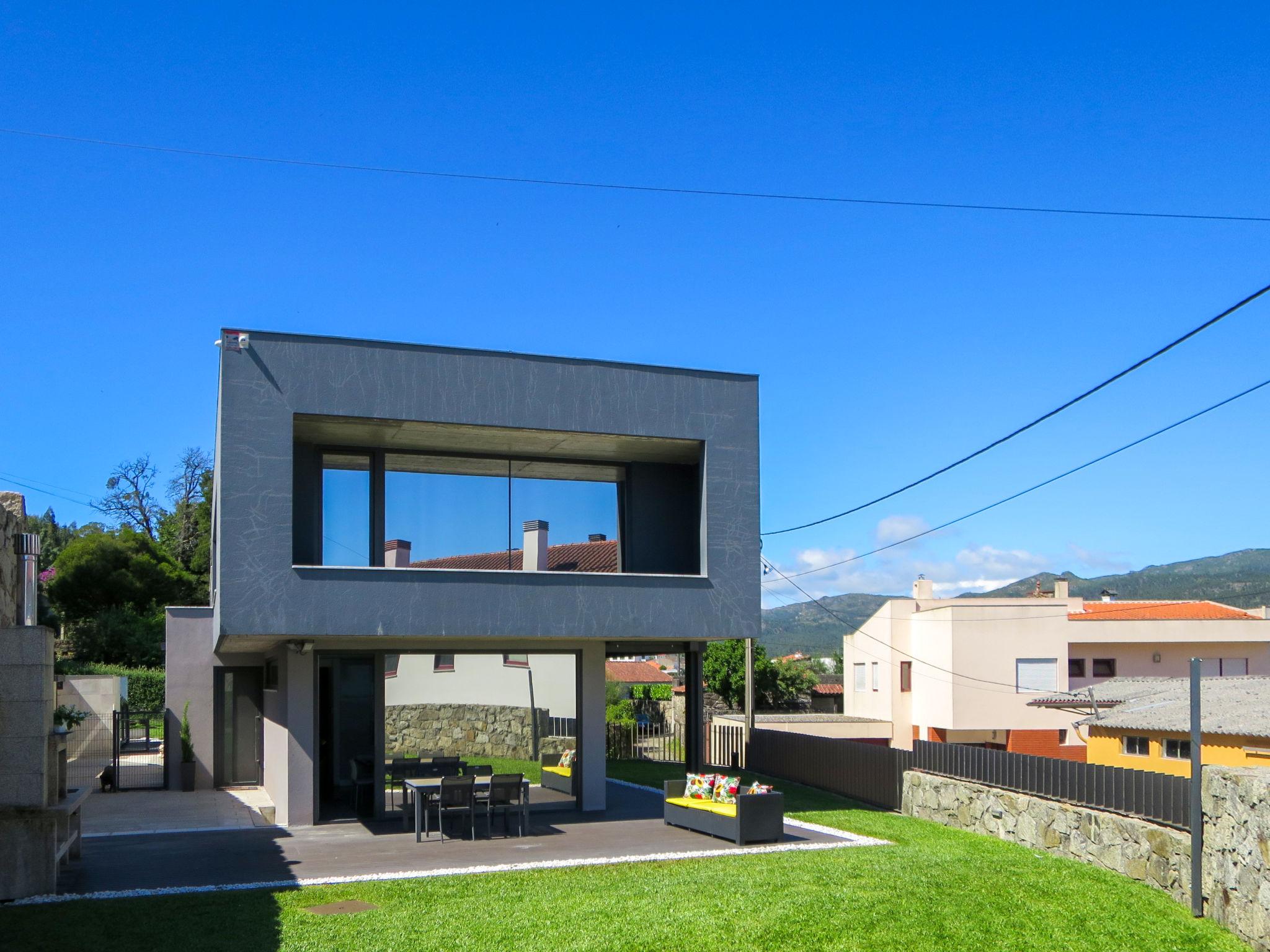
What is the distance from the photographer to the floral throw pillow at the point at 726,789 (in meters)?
16.5

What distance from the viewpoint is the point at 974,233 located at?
18.6 metres

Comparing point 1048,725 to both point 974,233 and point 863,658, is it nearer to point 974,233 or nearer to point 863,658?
point 863,658

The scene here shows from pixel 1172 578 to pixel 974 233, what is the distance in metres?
179

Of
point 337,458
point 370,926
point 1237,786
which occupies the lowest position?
point 370,926

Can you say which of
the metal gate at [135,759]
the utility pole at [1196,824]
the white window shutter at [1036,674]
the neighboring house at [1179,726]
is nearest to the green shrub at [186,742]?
the metal gate at [135,759]

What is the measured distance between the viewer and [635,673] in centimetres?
6769

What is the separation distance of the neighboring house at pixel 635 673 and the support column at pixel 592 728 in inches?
1728

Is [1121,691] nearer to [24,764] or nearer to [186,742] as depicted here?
[186,742]

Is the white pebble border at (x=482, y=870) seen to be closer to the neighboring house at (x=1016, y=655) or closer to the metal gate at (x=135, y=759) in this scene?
the metal gate at (x=135, y=759)

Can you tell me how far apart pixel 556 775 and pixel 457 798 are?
320cm

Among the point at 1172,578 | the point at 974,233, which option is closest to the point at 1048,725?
the point at 974,233

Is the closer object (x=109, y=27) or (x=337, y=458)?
(x=109, y=27)

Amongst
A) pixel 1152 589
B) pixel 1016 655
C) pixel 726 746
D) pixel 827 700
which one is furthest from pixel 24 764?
pixel 1152 589

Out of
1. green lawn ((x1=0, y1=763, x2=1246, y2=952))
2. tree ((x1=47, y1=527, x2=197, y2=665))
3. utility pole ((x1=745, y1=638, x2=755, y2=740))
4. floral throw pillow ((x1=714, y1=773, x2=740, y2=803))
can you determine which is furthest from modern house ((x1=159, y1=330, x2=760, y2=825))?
tree ((x1=47, y1=527, x2=197, y2=665))
